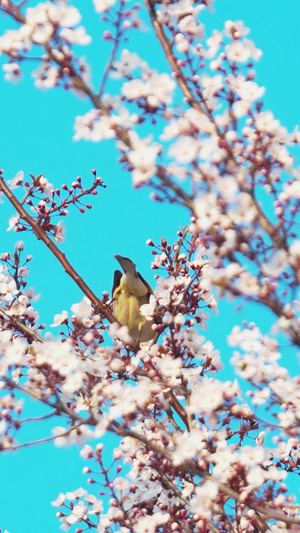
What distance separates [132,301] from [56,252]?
1.92 meters

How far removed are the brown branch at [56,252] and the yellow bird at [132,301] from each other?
53.0 inches

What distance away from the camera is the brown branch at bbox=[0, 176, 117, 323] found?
6590 mm

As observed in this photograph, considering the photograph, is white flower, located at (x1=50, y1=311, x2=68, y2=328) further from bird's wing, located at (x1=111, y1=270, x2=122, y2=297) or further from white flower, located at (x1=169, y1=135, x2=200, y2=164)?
white flower, located at (x1=169, y1=135, x2=200, y2=164)

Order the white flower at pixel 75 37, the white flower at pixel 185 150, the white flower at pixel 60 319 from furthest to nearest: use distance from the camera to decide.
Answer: the white flower at pixel 60 319
the white flower at pixel 75 37
the white flower at pixel 185 150

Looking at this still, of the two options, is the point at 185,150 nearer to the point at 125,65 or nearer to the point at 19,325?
the point at 125,65

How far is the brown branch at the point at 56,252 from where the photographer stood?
659 centimetres

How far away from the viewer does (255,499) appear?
170 inches

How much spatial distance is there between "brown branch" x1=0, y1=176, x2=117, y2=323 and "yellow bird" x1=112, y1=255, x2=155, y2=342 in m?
1.34

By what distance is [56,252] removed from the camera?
6.58 m

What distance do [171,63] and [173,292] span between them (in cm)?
207

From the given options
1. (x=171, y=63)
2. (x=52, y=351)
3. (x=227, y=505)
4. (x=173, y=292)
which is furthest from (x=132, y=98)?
(x=227, y=505)

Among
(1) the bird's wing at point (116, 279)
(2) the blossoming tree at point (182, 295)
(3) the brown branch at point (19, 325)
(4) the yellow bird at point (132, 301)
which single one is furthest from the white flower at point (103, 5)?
(1) the bird's wing at point (116, 279)

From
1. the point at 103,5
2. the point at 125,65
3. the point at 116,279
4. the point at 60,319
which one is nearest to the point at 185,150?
the point at 125,65

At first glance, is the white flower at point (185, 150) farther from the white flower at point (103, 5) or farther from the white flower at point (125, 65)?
the white flower at point (103, 5)
